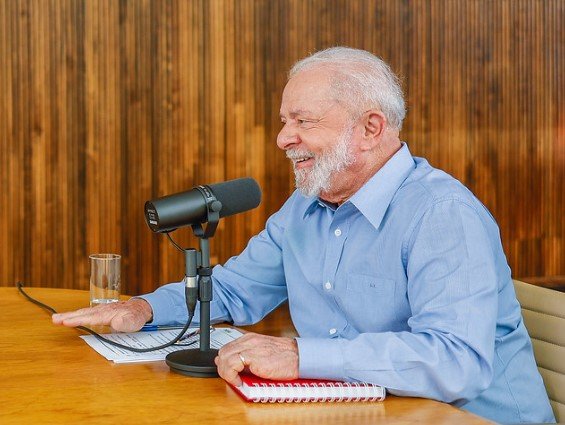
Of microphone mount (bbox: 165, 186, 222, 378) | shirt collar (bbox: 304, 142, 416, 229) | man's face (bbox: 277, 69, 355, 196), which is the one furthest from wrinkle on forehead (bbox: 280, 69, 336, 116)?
microphone mount (bbox: 165, 186, 222, 378)

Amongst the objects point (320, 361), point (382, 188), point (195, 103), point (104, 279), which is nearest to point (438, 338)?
point (320, 361)

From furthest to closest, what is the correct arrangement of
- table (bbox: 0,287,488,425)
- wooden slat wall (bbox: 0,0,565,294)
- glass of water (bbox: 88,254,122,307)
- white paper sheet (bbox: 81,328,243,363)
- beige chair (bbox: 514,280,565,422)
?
wooden slat wall (bbox: 0,0,565,294)
glass of water (bbox: 88,254,122,307)
beige chair (bbox: 514,280,565,422)
white paper sheet (bbox: 81,328,243,363)
table (bbox: 0,287,488,425)

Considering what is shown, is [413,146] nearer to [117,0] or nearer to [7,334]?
[117,0]

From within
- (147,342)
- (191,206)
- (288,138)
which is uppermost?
(288,138)

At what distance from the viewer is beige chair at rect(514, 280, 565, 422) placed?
6.49ft

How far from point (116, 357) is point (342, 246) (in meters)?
0.52

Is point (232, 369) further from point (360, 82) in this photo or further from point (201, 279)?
point (360, 82)

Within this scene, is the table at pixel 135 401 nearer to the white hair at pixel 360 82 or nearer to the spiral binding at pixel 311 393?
the spiral binding at pixel 311 393

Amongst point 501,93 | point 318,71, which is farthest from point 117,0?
point 318,71

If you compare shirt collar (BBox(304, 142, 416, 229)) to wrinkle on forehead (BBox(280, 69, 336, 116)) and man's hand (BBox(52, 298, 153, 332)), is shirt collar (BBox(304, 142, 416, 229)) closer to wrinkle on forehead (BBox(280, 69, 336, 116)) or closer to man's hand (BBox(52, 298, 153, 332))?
wrinkle on forehead (BBox(280, 69, 336, 116))

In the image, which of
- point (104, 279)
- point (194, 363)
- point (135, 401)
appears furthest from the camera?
point (104, 279)

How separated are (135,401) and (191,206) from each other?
0.38m

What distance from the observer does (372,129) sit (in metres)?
2.02

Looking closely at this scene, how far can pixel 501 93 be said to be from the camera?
5.31 m
